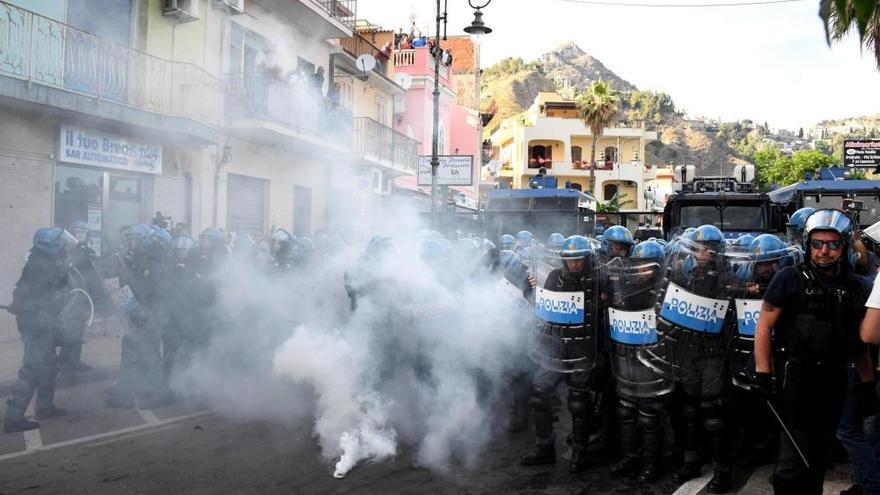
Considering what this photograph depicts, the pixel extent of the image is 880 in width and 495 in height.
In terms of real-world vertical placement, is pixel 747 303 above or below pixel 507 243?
below

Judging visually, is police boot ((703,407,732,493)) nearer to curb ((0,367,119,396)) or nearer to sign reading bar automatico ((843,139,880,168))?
curb ((0,367,119,396))

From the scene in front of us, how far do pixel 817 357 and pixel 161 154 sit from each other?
35.9ft

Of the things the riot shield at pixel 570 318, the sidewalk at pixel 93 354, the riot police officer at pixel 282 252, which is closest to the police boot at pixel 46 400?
the sidewalk at pixel 93 354

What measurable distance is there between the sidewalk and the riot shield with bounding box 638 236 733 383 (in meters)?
6.03

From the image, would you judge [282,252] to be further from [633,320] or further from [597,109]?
[597,109]

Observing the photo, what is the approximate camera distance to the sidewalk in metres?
7.18

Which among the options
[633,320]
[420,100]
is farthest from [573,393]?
[420,100]

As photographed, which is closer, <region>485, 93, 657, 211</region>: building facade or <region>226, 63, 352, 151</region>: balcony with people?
<region>226, 63, 352, 151</region>: balcony with people

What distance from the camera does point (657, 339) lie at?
176 inches

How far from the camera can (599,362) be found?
475 cm

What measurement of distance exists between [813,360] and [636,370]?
1286 mm

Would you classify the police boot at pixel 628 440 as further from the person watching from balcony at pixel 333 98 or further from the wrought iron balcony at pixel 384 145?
the wrought iron balcony at pixel 384 145

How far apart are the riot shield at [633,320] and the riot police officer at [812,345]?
3.24 ft

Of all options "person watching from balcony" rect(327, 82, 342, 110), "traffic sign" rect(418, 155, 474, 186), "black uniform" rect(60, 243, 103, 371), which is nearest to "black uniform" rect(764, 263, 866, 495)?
"black uniform" rect(60, 243, 103, 371)
